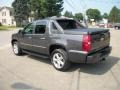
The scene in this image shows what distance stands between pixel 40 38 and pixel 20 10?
49.5 m

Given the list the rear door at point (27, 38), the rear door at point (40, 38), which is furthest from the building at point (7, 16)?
the rear door at point (40, 38)

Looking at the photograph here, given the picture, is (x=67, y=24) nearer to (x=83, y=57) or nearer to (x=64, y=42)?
(x=64, y=42)

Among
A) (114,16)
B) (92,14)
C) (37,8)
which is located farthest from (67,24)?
(92,14)

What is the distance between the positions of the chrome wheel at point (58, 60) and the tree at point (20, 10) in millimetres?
50042

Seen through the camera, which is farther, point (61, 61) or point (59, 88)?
point (61, 61)

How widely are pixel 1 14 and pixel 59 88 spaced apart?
70096 millimetres

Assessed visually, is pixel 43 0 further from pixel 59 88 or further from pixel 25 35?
pixel 59 88

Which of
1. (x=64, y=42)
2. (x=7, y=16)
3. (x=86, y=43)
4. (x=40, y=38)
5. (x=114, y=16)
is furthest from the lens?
(x=114, y=16)

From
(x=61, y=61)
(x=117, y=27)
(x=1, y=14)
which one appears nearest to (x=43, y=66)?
(x=61, y=61)

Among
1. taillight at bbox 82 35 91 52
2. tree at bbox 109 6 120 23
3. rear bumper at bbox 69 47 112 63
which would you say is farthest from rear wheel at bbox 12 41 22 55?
tree at bbox 109 6 120 23

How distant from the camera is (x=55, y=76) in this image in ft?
20.8

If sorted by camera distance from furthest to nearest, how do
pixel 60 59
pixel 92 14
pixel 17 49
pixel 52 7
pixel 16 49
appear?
1. pixel 92 14
2. pixel 52 7
3. pixel 16 49
4. pixel 17 49
5. pixel 60 59

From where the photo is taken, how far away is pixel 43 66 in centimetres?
754

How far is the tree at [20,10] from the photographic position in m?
54.7
